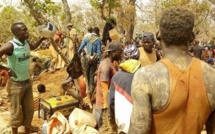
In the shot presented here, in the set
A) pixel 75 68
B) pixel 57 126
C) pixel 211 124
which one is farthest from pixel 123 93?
pixel 75 68

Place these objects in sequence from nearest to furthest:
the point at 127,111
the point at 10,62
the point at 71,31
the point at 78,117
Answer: the point at 127,111 < the point at 10,62 < the point at 78,117 < the point at 71,31

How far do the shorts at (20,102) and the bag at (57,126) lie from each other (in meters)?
0.33

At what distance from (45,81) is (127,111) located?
7.63 metres

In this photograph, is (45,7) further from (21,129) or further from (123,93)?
(123,93)

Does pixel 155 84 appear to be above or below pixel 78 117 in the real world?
above

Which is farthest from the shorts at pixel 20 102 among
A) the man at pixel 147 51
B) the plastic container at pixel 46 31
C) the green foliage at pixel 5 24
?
the green foliage at pixel 5 24

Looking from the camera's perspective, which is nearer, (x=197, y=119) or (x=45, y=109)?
(x=197, y=119)

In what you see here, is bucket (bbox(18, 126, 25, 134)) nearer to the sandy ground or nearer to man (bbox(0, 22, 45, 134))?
man (bbox(0, 22, 45, 134))

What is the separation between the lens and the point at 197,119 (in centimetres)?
187

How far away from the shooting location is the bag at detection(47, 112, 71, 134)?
4785 mm

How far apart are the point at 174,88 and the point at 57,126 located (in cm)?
327

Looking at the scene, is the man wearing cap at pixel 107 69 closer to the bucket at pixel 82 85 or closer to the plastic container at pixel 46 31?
the plastic container at pixel 46 31

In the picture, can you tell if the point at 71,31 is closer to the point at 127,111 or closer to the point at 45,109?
the point at 45,109

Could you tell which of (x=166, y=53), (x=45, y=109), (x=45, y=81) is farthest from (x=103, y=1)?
(x=166, y=53)
